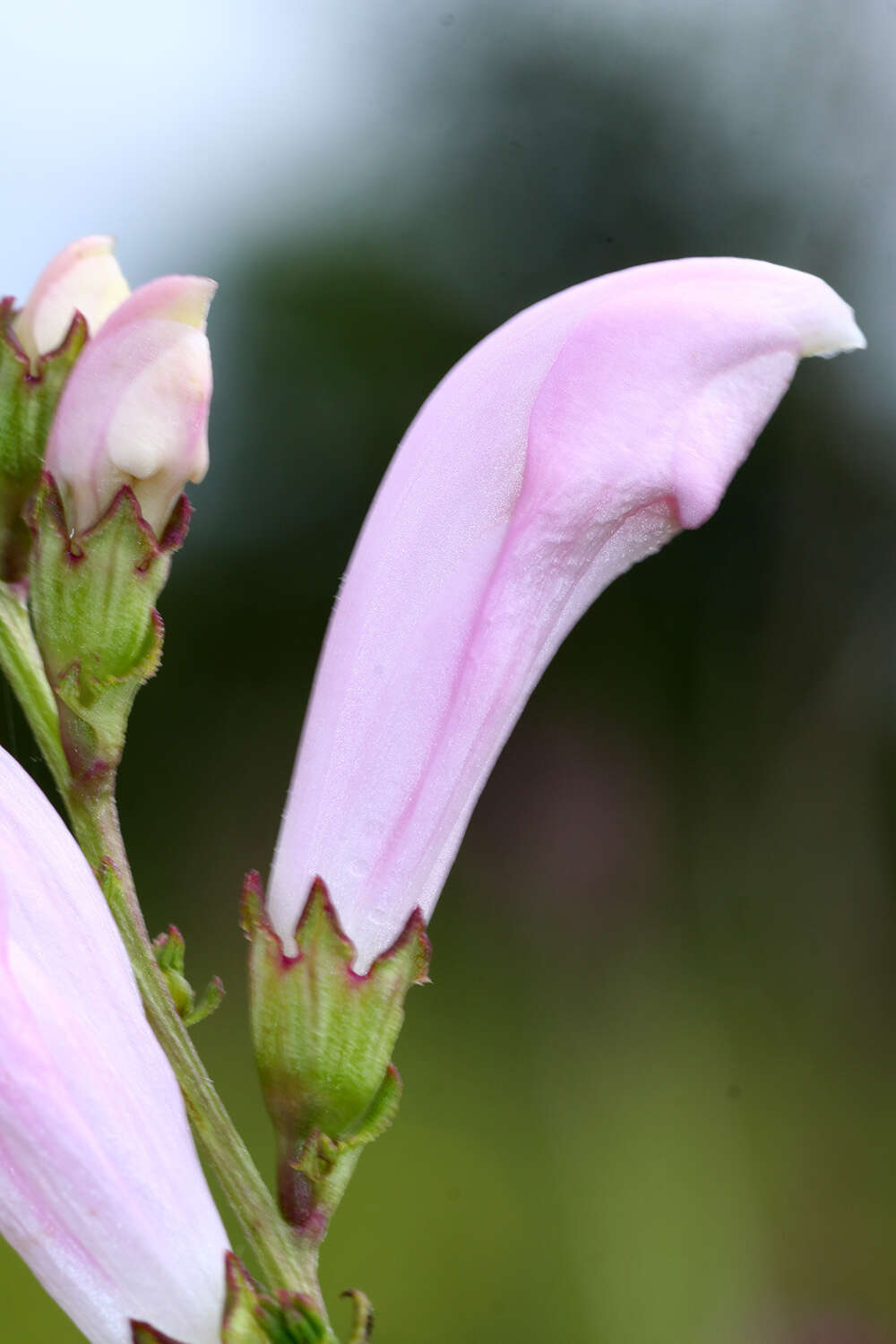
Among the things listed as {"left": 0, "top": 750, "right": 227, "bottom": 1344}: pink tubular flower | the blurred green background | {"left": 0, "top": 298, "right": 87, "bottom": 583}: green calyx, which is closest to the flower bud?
{"left": 0, "top": 298, "right": 87, "bottom": 583}: green calyx

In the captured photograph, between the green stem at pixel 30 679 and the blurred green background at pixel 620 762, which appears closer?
the green stem at pixel 30 679

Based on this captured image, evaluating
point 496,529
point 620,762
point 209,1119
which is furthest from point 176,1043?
point 620,762

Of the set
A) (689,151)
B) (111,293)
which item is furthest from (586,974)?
(111,293)

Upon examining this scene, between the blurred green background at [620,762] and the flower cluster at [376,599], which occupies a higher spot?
the blurred green background at [620,762]

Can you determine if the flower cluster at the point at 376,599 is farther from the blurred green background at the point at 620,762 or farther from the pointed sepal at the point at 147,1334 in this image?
the blurred green background at the point at 620,762

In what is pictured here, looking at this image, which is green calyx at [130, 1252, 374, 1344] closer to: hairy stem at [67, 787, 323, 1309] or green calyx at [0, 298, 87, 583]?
hairy stem at [67, 787, 323, 1309]

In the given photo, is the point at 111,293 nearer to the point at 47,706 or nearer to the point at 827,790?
the point at 47,706

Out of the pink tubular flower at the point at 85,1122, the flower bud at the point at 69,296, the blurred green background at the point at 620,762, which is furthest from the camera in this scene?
the blurred green background at the point at 620,762

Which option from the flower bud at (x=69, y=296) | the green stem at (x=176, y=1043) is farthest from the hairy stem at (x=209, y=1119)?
the flower bud at (x=69, y=296)
